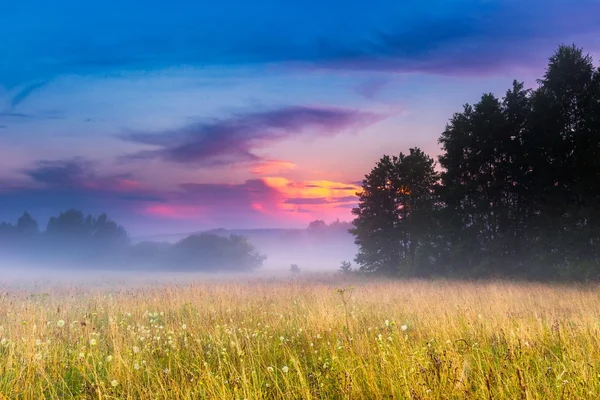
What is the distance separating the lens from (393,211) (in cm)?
3466

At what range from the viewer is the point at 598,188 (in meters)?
20.2

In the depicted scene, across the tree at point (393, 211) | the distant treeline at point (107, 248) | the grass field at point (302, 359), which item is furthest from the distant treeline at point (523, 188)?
the distant treeline at point (107, 248)

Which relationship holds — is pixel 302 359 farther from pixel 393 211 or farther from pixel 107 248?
pixel 107 248

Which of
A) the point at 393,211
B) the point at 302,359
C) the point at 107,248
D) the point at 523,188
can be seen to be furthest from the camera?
the point at 107,248

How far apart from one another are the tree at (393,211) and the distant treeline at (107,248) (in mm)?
46259

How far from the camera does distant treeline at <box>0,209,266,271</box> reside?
3174 inches

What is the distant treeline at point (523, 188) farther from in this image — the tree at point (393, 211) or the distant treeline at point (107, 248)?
the distant treeline at point (107, 248)

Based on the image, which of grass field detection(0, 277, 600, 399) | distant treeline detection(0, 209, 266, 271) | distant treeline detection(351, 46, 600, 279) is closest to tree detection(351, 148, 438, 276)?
distant treeline detection(351, 46, 600, 279)

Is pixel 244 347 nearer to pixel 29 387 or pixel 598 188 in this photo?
pixel 29 387

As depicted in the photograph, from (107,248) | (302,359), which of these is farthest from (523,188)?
(107,248)

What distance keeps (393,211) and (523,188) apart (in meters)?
12.1

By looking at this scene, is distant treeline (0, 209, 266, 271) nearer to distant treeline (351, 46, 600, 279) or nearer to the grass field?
distant treeline (351, 46, 600, 279)

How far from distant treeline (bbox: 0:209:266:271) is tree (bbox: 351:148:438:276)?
4626 centimetres

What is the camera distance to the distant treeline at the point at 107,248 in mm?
80625
